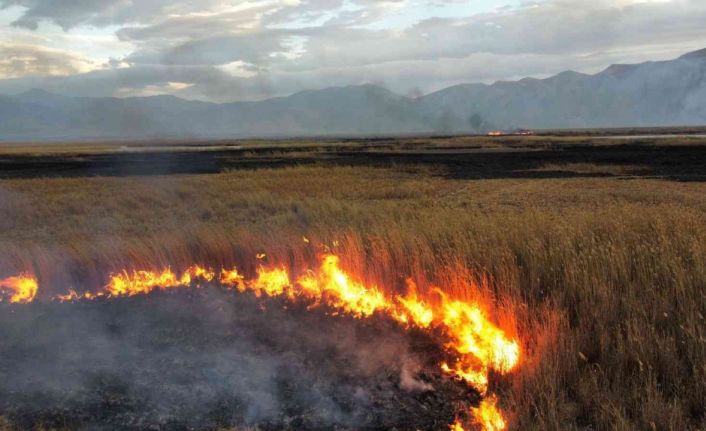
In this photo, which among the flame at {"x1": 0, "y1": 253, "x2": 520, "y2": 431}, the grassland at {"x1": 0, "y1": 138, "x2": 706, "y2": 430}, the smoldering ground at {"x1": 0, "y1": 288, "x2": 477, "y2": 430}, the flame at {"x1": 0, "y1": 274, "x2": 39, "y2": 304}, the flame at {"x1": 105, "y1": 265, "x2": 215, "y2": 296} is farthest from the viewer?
the flame at {"x1": 105, "y1": 265, "x2": 215, "y2": 296}

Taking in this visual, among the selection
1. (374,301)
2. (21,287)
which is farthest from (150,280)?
(374,301)

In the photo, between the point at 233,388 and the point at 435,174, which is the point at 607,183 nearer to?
the point at 435,174

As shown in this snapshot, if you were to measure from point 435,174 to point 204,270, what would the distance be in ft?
86.8

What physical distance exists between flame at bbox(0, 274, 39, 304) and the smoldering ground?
393 millimetres

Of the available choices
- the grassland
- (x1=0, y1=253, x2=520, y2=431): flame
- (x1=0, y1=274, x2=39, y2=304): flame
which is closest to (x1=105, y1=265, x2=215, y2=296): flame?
(x1=0, y1=253, x2=520, y2=431): flame

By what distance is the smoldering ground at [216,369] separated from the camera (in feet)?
15.5

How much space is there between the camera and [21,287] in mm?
8281

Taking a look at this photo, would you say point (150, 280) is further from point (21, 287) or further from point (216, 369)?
point (216, 369)

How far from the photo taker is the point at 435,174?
33812 millimetres

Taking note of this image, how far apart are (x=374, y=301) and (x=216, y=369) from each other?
2.43 m

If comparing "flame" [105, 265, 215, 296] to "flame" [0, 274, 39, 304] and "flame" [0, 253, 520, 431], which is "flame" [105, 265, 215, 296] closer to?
"flame" [0, 253, 520, 431]

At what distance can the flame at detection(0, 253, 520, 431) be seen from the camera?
5.23 metres

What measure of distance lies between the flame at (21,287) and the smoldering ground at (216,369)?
0.39 m

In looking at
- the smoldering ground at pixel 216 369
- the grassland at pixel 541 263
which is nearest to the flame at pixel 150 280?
the grassland at pixel 541 263
